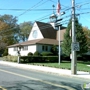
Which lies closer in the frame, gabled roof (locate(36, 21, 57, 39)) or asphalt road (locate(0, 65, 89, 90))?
asphalt road (locate(0, 65, 89, 90))

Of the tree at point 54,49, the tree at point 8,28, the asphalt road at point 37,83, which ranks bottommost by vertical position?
the asphalt road at point 37,83

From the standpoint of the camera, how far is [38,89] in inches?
401

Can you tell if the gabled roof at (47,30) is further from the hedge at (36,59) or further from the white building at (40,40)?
the hedge at (36,59)

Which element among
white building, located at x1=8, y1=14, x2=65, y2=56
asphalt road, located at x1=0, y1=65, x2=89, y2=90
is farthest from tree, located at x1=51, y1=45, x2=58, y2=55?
asphalt road, located at x1=0, y1=65, x2=89, y2=90

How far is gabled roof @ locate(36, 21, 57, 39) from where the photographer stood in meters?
51.8

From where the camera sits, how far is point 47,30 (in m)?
53.7

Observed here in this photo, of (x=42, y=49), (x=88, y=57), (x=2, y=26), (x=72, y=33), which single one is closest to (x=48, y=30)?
(x=42, y=49)

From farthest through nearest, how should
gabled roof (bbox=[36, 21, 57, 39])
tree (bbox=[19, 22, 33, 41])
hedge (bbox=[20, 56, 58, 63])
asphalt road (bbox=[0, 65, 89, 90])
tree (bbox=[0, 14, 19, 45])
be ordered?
tree (bbox=[19, 22, 33, 41]) → tree (bbox=[0, 14, 19, 45]) → gabled roof (bbox=[36, 21, 57, 39]) → hedge (bbox=[20, 56, 58, 63]) → asphalt road (bbox=[0, 65, 89, 90])

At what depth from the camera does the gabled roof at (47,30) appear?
2039 inches

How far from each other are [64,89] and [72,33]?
Result: 916 cm

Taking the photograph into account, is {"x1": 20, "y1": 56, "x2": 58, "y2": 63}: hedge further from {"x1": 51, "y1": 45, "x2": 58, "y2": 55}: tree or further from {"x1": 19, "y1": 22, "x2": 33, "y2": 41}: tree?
{"x1": 19, "y1": 22, "x2": 33, "y2": 41}: tree

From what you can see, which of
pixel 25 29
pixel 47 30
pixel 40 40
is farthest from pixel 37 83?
pixel 25 29

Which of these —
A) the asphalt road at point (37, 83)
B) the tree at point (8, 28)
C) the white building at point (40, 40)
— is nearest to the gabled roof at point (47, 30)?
the white building at point (40, 40)

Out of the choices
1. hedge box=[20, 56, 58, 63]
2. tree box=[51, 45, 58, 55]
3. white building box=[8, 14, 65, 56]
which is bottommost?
hedge box=[20, 56, 58, 63]
